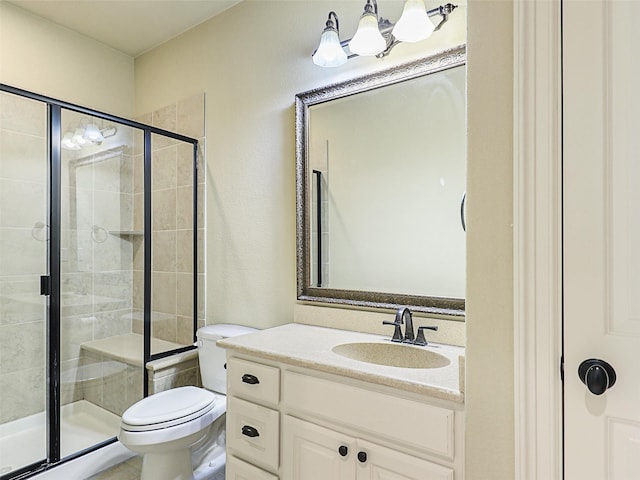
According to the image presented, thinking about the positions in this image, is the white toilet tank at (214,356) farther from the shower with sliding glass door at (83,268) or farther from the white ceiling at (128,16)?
the white ceiling at (128,16)

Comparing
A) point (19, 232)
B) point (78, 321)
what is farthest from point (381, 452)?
point (19, 232)

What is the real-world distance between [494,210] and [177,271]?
2035 mm

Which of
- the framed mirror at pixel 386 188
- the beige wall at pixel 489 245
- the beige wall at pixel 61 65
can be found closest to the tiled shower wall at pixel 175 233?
the beige wall at pixel 61 65

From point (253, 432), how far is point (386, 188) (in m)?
1.14

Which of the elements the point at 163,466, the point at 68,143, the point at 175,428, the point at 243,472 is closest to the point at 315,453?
the point at 243,472

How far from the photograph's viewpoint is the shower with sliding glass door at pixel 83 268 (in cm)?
202

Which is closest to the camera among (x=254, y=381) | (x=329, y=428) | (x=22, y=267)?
(x=329, y=428)

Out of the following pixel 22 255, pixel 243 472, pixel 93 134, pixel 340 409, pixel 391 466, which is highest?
pixel 93 134

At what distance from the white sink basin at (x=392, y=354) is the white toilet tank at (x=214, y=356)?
2.45 ft

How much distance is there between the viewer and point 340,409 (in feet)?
3.99
